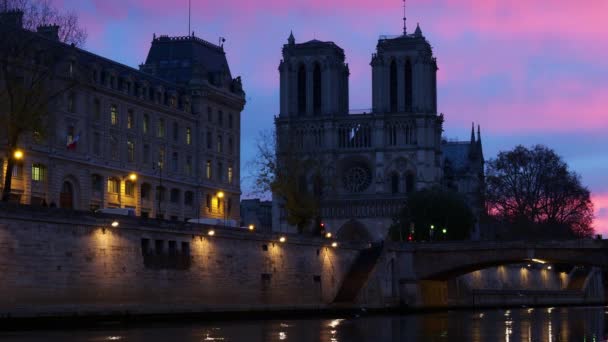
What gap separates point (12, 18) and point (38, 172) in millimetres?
21001

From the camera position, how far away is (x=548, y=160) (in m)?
137

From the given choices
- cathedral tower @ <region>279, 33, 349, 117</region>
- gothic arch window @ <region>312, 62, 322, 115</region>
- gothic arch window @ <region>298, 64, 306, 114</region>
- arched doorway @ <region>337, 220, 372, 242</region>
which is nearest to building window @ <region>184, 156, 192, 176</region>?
arched doorway @ <region>337, 220, 372, 242</region>

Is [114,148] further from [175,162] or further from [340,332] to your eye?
[340,332]

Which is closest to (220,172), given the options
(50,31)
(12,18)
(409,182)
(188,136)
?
(188,136)

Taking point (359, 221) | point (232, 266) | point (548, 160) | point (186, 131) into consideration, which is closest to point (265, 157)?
point (186, 131)

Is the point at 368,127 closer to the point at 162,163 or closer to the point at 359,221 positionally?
the point at 359,221

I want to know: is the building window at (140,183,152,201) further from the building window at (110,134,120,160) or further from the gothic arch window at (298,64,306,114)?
the gothic arch window at (298,64,306,114)

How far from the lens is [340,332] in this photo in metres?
63.0

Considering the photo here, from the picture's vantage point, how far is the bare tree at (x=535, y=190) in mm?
135500

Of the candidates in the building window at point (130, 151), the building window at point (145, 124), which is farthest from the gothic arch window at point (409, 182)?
the building window at point (130, 151)

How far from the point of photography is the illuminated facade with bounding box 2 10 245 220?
299 ft

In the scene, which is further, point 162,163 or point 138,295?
point 162,163

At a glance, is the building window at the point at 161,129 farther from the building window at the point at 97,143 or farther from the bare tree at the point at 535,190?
the bare tree at the point at 535,190

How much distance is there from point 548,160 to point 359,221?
44.6 m
